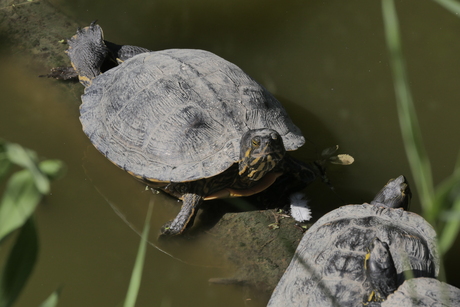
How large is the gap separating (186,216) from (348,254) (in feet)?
3.93

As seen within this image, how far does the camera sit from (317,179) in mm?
3611

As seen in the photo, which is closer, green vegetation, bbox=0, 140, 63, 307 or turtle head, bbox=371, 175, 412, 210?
green vegetation, bbox=0, 140, 63, 307

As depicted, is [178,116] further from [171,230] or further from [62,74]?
[62,74]

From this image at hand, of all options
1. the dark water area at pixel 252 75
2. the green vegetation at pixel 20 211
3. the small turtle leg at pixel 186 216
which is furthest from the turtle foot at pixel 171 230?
the green vegetation at pixel 20 211

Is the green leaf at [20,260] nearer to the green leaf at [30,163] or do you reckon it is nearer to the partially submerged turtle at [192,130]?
the green leaf at [30,163]

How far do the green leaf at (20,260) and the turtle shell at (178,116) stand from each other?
90.9 inches

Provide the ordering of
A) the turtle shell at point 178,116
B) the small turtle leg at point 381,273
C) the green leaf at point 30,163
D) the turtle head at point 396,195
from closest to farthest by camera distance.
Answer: the green leaf at point 30,163, the small turtle leg at point 381,273, the turtle head at point 396,195, the turtle shell at point 178,116

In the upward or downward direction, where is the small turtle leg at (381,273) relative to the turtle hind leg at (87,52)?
upward

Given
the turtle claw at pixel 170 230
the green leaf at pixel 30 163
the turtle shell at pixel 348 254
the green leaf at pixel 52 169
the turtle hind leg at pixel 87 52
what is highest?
the green leaf at pixel 30 163

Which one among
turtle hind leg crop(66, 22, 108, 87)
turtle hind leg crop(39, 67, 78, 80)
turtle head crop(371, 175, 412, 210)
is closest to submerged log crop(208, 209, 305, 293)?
turtle head crop(371, 175, 412, 210)

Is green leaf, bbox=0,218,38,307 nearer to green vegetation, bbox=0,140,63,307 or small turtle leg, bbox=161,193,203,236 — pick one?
green vegetation, bbox=0,140,63,307

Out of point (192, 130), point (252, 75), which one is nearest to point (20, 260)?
point (192, 130)

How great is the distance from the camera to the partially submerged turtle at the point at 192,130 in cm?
301

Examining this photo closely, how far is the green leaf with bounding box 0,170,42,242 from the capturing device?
2.03 ft
